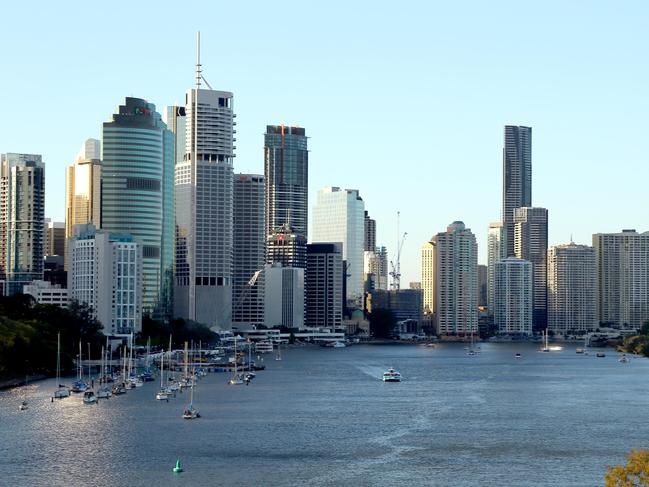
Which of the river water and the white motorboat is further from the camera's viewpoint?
the white motorboat

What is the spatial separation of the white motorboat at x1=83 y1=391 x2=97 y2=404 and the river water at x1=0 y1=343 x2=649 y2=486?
7.43 ft

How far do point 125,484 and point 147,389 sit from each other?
9261 cm

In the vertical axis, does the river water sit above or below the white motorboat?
below

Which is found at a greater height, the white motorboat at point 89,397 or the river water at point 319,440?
the white motorboat at point 89,397

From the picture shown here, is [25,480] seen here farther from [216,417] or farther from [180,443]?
[216,417]

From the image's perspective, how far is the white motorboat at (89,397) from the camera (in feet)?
560

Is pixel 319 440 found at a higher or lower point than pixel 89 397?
lower

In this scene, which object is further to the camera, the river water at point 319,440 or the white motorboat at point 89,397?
the white motorboat at point 89,397

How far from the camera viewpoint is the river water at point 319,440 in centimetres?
11119

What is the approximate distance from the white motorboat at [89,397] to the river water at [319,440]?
7.43ft

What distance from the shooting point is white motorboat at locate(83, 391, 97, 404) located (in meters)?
171

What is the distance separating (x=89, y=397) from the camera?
17288cm

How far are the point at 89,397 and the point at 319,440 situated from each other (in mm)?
49112

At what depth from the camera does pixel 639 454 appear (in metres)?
64.5
